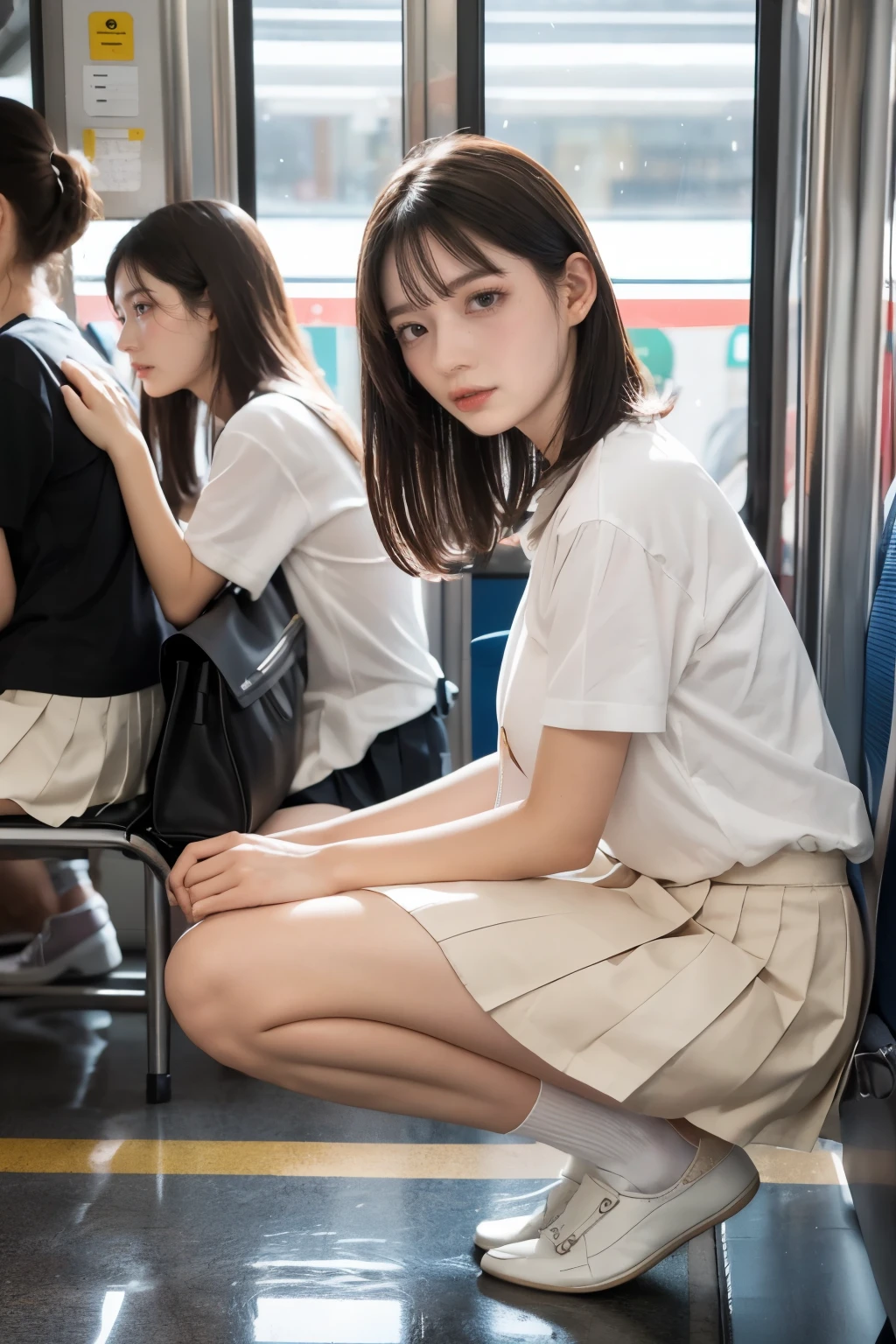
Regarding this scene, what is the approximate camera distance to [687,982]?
137 centimetres

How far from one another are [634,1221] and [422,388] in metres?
1.07

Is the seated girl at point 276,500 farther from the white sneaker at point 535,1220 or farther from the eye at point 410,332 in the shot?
the white sneaker at point 535,1220

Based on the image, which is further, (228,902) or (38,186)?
(38,186)

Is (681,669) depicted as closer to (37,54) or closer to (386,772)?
(386,772)

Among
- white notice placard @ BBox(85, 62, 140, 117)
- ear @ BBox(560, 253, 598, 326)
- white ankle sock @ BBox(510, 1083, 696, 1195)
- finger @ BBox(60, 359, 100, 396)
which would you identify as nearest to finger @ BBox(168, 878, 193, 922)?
white ankle sock @ BBox(510, 1083, 696, 1195)

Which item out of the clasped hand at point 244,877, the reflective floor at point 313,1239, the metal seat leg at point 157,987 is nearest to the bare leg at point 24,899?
the reflective floor at point 313,1239

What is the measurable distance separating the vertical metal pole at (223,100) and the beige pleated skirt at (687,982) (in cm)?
208

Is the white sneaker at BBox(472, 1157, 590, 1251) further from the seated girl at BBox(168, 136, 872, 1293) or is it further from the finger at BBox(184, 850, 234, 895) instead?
the finger at BBox(184, 850, 234, 895)

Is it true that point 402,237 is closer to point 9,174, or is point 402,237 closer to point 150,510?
point 150,510

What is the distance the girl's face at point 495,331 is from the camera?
1453 mm

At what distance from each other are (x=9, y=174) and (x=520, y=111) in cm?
128

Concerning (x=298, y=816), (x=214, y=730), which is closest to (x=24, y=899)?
(x=298, y=816)

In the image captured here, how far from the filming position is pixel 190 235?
7.50ft

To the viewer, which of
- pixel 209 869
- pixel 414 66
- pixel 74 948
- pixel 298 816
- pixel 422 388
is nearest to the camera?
pixel 209 869
